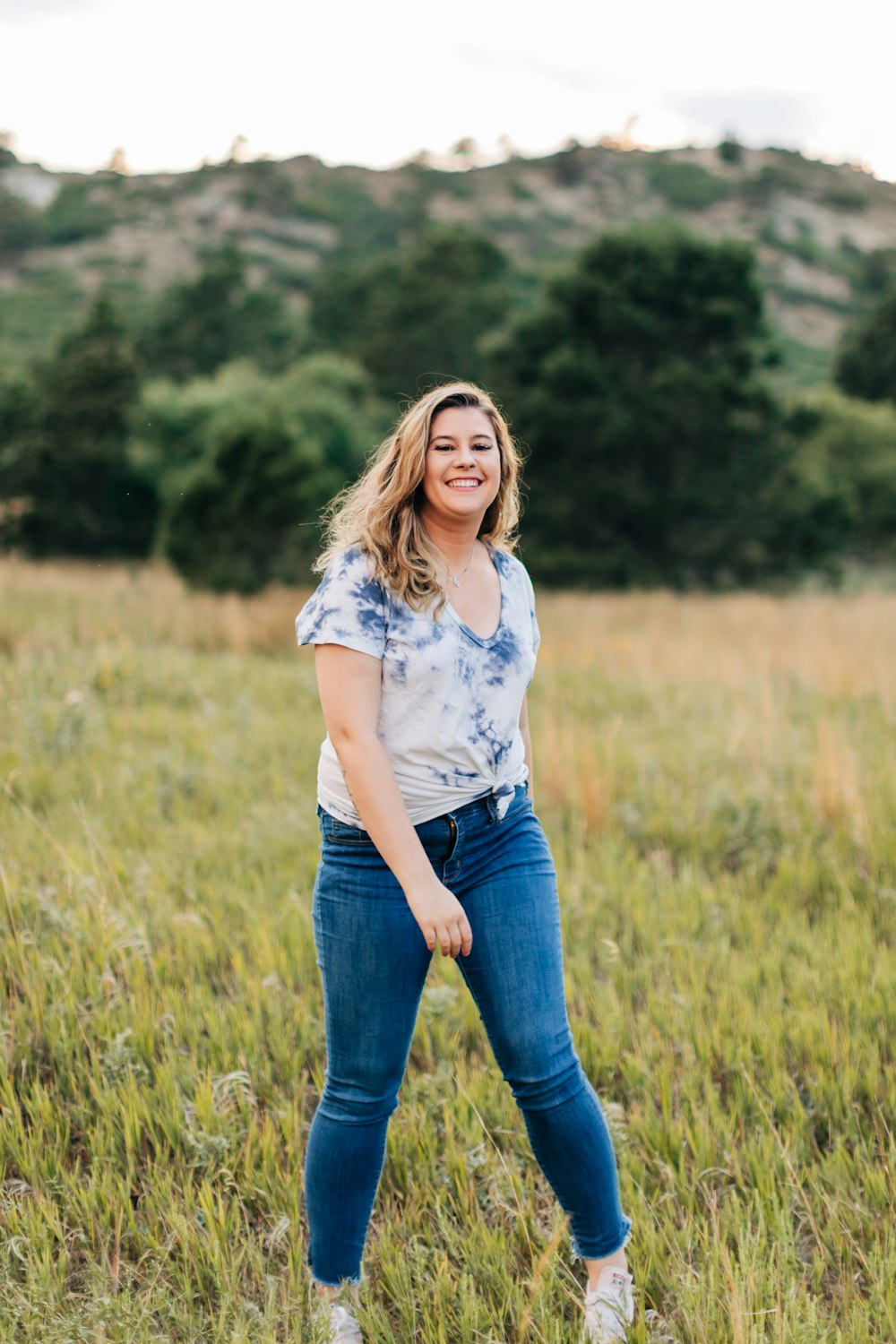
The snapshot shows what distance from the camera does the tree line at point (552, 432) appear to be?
16.7 metres

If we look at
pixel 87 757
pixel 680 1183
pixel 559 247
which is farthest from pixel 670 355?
pixel 559 247

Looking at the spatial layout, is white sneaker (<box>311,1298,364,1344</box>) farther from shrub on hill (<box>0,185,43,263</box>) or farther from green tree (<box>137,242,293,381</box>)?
shrub on hill (<box>0,185,43,263</box>)

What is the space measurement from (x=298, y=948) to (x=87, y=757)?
2916mm

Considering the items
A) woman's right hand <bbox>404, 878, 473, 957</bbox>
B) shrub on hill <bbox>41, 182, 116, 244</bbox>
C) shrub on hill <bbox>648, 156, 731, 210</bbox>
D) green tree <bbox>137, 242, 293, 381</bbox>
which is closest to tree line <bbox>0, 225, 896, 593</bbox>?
green tree <bbox>137, 242, 293, 381</bbox>

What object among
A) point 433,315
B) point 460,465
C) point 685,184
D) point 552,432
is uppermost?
point 685,184

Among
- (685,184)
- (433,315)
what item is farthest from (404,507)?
(685,184)

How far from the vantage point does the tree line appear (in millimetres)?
16719

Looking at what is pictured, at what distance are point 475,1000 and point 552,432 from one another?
19.6m

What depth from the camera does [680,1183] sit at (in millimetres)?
2510

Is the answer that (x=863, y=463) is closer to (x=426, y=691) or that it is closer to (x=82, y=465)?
(x=82, y=465)

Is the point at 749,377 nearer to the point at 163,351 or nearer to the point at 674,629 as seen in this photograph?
the point at 674,629

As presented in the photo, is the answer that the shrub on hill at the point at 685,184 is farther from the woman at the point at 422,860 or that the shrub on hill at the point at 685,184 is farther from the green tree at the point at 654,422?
the woman at the point at 422,860

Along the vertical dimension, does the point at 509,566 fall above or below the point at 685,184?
below

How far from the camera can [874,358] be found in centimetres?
3300
